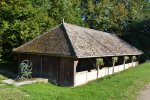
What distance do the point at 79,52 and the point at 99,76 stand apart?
5.06 m

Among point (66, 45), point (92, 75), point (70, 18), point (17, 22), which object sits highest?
point (70, 18)

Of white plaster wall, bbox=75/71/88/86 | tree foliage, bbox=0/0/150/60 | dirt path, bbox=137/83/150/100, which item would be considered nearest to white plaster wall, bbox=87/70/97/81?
white plaster wall, bbox=75/71/88/86

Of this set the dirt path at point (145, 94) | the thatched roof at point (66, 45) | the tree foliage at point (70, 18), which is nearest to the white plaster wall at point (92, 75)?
the thatched roof at point (66, 45)

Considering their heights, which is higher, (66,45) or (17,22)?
(17,22)

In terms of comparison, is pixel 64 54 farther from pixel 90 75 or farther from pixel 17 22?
pixel 17 22

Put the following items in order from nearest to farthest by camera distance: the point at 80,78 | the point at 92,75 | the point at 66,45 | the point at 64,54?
the point at 64,54 < the point at 80,78 < the point at 66,45 < the point at 92,75

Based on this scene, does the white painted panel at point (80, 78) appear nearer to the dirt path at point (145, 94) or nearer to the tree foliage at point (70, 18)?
the dirt path at point (145, 94)

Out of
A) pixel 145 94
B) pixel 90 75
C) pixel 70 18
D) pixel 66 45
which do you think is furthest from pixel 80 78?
pixel 70 18

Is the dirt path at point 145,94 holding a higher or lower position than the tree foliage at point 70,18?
lower

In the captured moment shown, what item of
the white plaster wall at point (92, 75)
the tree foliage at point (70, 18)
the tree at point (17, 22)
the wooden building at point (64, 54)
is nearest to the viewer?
the wooden building at point (64, 54)

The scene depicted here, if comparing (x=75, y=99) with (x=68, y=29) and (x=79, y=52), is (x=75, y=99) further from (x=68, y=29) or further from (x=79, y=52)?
(x=68, y=29)

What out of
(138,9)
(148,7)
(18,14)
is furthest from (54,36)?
(148,7)

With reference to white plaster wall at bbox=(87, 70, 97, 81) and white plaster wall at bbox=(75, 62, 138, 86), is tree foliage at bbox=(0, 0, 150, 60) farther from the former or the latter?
white plaster wall at bbox=(87, 70, 97, 81)

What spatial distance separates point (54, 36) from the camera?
83.4 feet
